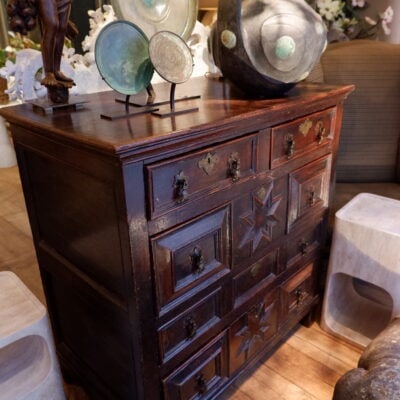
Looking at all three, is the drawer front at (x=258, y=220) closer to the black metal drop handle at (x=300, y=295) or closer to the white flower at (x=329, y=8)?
the black metal drop handle at (x=300, y=295)

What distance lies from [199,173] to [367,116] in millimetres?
1202

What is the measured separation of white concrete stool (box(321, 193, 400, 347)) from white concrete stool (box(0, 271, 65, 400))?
3.25ft

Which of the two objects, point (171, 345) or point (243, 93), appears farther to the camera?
point (243, 93)

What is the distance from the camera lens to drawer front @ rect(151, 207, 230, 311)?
90cm

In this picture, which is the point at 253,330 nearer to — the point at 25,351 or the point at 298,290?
the point at 298,290

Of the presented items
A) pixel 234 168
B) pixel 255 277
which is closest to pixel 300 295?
pixel 255 277

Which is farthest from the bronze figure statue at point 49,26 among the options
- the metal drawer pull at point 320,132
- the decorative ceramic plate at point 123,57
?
the metal drawer pull at point 320,132

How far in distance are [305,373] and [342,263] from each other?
405 mm

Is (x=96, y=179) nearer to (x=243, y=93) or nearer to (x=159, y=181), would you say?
(x=159, y=181)

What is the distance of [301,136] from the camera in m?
1.20

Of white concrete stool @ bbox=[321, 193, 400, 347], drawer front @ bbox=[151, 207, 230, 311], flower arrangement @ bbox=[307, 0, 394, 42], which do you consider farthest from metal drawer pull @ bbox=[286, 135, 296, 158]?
flower arrangement @ bbox=[307, 0, 394, 42]

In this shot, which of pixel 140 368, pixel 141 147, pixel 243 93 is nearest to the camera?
pixel 141 147

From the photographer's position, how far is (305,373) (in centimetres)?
143

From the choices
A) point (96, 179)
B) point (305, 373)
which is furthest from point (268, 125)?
point (305, 373)
